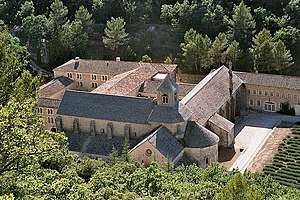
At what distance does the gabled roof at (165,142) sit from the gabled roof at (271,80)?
23.4 metres

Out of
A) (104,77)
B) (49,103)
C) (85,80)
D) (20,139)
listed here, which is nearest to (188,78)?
(104,77)

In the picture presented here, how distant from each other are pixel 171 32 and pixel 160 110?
1538 inches

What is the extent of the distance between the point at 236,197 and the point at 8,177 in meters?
13.8

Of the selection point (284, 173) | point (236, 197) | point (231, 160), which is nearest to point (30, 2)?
point (231, 160)

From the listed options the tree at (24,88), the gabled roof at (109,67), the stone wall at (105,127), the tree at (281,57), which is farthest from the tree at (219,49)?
the tree at (24,88)

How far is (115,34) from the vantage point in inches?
3681

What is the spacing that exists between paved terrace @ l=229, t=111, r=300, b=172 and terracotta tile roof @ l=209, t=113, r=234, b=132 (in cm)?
281

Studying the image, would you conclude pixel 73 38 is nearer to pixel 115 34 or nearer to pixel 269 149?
pixel 115 34

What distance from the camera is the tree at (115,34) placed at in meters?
93.0

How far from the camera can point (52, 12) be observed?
103 metres

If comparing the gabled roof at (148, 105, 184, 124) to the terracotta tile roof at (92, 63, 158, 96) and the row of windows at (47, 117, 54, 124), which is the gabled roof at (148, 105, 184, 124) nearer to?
the terracotta tile roof at (92, 63, 158, 96)

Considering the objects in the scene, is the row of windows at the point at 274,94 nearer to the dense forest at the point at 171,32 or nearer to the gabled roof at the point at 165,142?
the dense forest at the point at 171,32

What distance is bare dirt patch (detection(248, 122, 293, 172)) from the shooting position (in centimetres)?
6122

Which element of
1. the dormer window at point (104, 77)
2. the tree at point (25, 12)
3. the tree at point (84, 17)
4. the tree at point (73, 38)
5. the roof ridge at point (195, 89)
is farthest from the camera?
the tree at point (25, 12)
